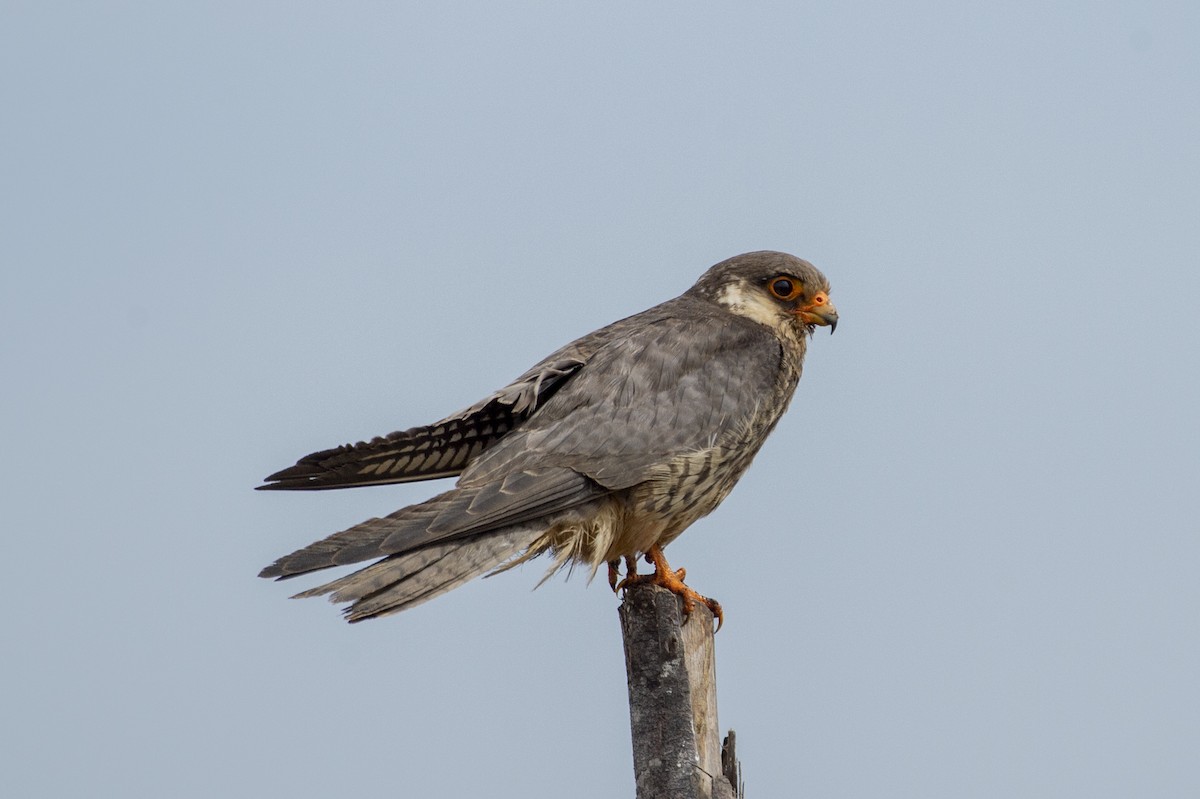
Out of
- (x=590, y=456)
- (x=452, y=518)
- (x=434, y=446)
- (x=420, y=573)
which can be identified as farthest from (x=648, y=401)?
(x=420, y=573)

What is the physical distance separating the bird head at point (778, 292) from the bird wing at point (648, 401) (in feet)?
0.68

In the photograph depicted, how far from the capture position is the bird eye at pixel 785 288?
5406 millimetres

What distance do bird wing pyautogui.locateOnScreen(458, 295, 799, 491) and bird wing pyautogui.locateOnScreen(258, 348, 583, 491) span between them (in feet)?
0.23

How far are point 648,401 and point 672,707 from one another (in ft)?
4.08

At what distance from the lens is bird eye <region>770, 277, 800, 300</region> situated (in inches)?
213

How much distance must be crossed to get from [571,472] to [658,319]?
92 cm

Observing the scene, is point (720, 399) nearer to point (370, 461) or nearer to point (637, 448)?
point (637, 448)

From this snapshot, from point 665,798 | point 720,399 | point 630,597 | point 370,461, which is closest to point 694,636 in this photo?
point 630,597

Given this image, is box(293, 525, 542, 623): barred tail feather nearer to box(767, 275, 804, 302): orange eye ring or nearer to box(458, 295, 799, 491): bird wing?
box(458, 295, 799, 491): bird wing

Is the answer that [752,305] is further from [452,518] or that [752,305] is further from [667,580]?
[452,518]

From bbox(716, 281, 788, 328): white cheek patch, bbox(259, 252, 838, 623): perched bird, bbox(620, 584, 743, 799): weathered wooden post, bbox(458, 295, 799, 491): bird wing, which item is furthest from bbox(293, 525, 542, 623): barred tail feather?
bbox(716, 281, 788, 328): white cheek patch

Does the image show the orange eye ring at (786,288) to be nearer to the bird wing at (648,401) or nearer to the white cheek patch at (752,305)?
the white cheek patch at (752,305)

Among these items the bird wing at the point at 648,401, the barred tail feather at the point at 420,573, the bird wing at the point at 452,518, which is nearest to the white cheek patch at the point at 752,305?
the bird wing at the point at 648,401

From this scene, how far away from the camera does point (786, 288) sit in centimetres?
541
